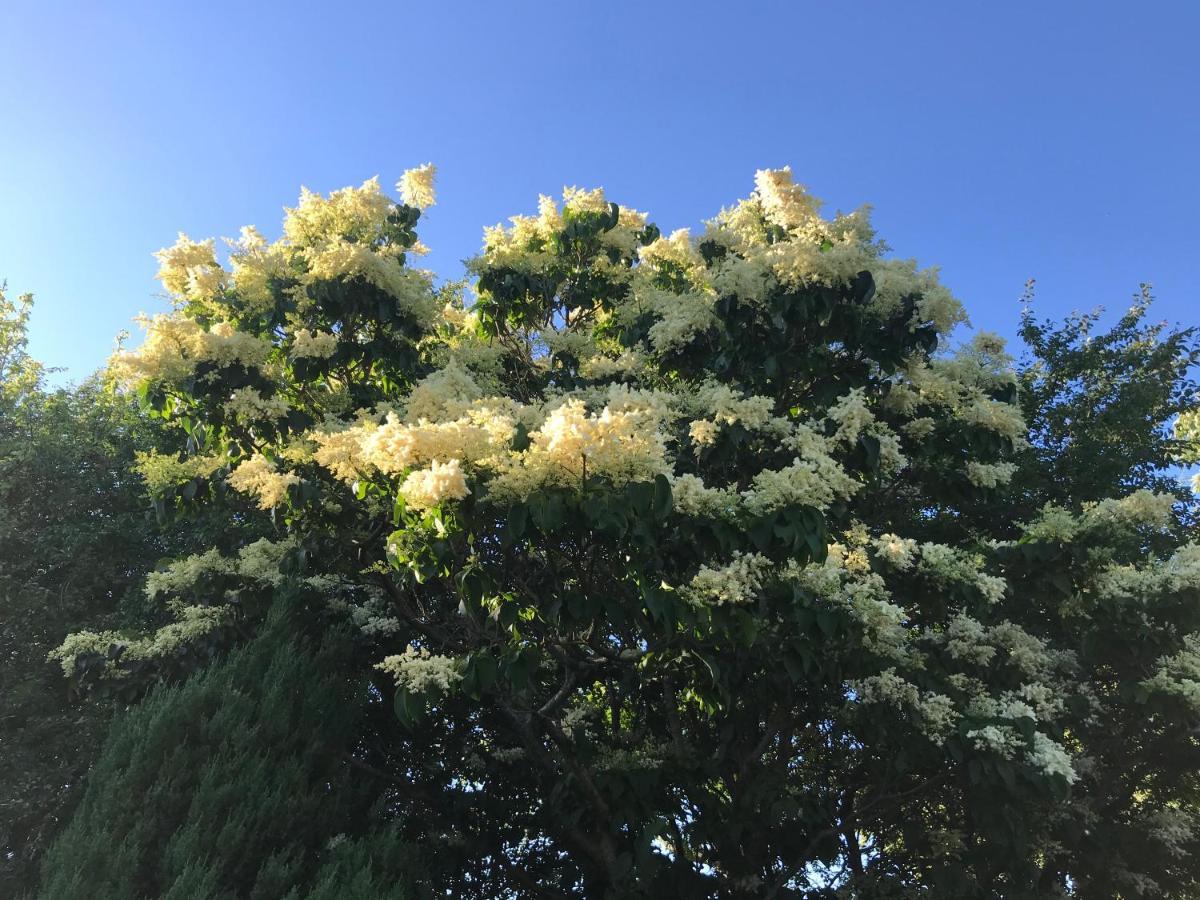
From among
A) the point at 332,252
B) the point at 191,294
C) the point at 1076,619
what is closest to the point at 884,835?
the point at 1076,619

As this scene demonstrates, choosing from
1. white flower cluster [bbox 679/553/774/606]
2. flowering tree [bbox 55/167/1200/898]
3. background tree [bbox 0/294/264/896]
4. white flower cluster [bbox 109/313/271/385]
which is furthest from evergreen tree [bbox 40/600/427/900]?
background tree [bbox 0/294/264/896]

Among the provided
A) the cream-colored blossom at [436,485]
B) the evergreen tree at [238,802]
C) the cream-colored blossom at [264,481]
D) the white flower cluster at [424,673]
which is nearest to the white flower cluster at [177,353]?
the cream-colored blossom at [264,481]

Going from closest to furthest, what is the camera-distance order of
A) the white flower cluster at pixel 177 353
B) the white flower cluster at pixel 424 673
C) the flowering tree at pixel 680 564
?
1. the white flower cluster at pixel 424 673
2. the flowering tree at pixel 680 564
3. the white flower cluster at pixel 177 353

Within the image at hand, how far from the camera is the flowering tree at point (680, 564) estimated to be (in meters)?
4.39

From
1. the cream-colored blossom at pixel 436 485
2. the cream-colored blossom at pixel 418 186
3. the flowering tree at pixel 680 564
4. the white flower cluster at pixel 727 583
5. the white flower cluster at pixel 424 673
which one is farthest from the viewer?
the cream-colored blossom at pixel 418 186

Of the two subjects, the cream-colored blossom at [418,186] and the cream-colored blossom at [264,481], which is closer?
the cream-colored blossom at [264,481]

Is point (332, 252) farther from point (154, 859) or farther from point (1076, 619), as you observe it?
point (1076, 619)

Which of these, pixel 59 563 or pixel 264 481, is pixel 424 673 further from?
pixel 59 563

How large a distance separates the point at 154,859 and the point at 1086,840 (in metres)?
7.09

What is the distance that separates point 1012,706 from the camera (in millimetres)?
5469

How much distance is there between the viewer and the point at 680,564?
15.0 ft

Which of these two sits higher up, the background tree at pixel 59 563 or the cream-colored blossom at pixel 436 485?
the background tree at pixel 59 563

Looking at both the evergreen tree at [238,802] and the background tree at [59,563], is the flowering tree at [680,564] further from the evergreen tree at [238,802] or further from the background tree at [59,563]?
the background tree at [59,563]

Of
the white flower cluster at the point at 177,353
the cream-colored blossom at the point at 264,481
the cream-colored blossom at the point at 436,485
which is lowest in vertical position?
the cream-colored blossom at the point at 436,485
